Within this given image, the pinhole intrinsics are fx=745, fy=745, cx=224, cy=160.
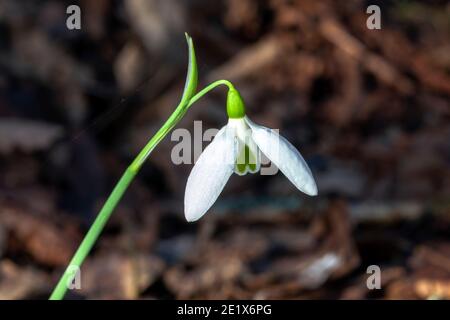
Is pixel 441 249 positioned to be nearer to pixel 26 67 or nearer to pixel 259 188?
pixel 259 188

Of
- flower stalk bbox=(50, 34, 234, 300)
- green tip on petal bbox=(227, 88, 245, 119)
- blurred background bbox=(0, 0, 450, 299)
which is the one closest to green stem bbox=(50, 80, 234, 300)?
flower stalk bbox=(50, 34, 234, 300)

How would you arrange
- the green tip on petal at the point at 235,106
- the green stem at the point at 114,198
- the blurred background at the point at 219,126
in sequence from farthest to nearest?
the blurred background at the point at 219,126
the green tip on petal at the point at 235,106
the green stem at the point at 114,198

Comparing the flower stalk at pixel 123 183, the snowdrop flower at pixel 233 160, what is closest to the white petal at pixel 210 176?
the snowdrop flower at pixel 233 160

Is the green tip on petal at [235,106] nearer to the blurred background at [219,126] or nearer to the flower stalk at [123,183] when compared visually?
the flower stalk at [123,183]

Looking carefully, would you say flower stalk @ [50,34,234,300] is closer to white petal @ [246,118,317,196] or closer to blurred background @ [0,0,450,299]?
white petal @ [246,118,317,196]

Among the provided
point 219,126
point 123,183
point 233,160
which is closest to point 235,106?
point 233,160

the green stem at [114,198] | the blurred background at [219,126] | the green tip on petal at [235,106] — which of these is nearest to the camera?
the green stem at [114,198]

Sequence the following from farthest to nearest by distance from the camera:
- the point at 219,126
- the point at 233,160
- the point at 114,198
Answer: the point at 219,126, the point at 233,160, the point at 114,198

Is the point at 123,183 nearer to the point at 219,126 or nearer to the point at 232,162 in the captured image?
the point at 232,162
